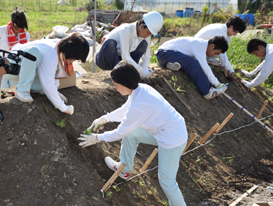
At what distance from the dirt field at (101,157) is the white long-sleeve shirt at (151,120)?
0.57 metres

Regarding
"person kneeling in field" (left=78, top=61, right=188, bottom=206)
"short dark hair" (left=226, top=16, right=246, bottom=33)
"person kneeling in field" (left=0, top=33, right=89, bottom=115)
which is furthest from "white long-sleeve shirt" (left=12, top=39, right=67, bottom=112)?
"short dark hair" (left=226, top=16, right=246, bottom=33)

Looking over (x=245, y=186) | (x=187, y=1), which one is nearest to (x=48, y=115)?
(x=245, y=186)

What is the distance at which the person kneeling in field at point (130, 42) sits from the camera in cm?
378

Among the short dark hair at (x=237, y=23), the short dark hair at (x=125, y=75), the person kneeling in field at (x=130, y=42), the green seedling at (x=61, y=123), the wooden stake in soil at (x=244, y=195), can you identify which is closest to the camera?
the short dark hair at (x=125, y=75)

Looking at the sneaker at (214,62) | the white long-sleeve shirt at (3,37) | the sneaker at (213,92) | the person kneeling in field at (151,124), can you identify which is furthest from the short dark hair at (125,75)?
the sneaker at (214,62)

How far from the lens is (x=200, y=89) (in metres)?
4.86

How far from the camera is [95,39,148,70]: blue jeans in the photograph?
4055 mm

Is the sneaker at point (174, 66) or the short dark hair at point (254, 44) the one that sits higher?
the short dark hair at point (254, 44)

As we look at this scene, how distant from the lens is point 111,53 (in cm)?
407

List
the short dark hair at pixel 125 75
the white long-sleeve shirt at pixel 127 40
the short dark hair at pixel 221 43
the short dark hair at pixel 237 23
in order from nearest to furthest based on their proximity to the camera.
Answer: the short dark hair at pixel 125 75 < the white long-sleeve shirt at pixel 127 40 < the short dark hair at pixel 221 43 < the short dark hair at pixel 237 23

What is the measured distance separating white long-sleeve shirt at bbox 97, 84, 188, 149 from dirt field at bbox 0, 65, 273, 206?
571 mm

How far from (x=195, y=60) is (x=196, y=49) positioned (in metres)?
0.20

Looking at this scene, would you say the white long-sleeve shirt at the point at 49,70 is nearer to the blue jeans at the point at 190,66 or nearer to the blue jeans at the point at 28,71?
the blue jeans at the point at 28,71

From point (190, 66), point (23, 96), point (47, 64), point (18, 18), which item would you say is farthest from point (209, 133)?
point (18, 18)
